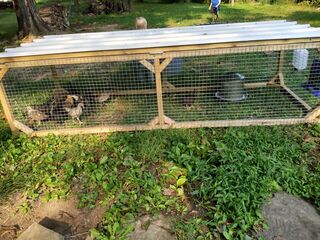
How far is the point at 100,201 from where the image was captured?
3.31 meters

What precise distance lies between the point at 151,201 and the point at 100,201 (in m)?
0.56

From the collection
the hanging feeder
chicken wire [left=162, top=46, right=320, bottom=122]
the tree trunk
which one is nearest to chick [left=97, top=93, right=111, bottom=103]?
chicken wire [left=162, top=46, right=320, bottom=122]

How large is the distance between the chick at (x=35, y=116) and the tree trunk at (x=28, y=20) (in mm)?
6856

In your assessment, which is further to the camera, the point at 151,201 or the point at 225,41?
the point at 225,41

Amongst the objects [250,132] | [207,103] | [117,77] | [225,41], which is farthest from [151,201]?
[117,77]

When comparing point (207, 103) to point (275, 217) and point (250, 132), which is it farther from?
point (275, 217)

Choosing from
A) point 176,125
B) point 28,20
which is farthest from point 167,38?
point 28,20

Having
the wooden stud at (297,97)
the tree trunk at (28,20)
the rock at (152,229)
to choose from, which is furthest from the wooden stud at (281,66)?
the tree trunk at (28,20)

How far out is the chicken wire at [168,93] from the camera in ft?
15.9

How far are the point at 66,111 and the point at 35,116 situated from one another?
1.54 ft

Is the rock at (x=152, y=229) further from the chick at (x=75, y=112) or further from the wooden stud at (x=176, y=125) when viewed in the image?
the chick at (x=75, y=112)

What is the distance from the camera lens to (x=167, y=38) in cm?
429

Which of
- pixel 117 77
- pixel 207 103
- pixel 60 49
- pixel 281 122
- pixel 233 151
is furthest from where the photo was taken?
pixel 117 77

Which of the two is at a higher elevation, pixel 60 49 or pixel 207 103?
pixel 60 49
